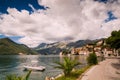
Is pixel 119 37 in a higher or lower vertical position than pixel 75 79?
higher

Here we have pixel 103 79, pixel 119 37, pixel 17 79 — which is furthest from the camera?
pixel 119 37

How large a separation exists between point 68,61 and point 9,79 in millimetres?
10852

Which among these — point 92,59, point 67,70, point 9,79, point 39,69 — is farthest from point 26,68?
point 9,79

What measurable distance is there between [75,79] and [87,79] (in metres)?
1.42

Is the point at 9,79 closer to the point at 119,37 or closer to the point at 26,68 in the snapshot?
the point at 119,37

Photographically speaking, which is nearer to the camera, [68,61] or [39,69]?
[68,61]

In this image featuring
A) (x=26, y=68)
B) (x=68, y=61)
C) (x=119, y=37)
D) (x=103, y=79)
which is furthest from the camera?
(x=26, y=68)

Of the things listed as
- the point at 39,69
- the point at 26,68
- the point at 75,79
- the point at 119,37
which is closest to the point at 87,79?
the point at 75,79

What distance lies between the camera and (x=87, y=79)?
2191 centimetres

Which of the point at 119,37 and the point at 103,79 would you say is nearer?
the point at 103,79

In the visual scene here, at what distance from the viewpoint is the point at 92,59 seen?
162ft

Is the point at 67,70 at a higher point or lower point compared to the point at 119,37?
lower

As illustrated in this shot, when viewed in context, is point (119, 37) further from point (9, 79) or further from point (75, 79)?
point (9, 79)

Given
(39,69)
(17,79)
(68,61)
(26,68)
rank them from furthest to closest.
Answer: (26,68) → (39,69) → (68,61) → (17,79)
